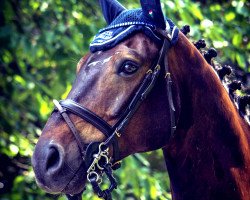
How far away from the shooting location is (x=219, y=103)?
2.17 meters

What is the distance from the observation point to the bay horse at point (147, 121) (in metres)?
1.91

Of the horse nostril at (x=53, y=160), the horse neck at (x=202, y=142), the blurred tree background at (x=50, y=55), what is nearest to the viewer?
the horse nostril at (x=53, y=160)

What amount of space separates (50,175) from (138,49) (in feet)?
2.21

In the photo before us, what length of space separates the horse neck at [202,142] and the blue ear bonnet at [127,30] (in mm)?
112

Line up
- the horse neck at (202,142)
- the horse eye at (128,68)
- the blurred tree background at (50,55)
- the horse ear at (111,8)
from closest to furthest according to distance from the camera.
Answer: the horse eye at (128,68), the horse neck at (202,142), the horse ear at (111,8), the blurred tree background at (50,55)

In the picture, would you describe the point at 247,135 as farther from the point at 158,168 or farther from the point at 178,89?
the point at 158,168

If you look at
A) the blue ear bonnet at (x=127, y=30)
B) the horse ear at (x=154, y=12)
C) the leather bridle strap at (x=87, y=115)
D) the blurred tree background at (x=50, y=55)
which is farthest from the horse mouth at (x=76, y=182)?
the blurred tree background at (x=50, y=55)

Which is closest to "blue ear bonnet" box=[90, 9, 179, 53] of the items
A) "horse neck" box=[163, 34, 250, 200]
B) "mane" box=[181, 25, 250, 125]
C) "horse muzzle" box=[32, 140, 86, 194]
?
"horse neck" box=[163, 34, 250, 200]

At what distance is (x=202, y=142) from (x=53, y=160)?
69 cm

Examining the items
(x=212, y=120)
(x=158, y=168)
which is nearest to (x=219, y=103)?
(x=212, y=120)

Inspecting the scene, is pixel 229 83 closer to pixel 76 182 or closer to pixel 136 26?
pixel 136 26

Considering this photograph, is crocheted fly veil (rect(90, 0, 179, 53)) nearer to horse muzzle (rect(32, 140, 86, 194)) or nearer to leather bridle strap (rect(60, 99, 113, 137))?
leather bridle strap (rect(60, 99, 113, 137))

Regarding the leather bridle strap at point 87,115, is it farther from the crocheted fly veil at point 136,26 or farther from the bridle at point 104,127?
the crocheted fly veil at point 136,26

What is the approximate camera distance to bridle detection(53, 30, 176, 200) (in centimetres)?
192
